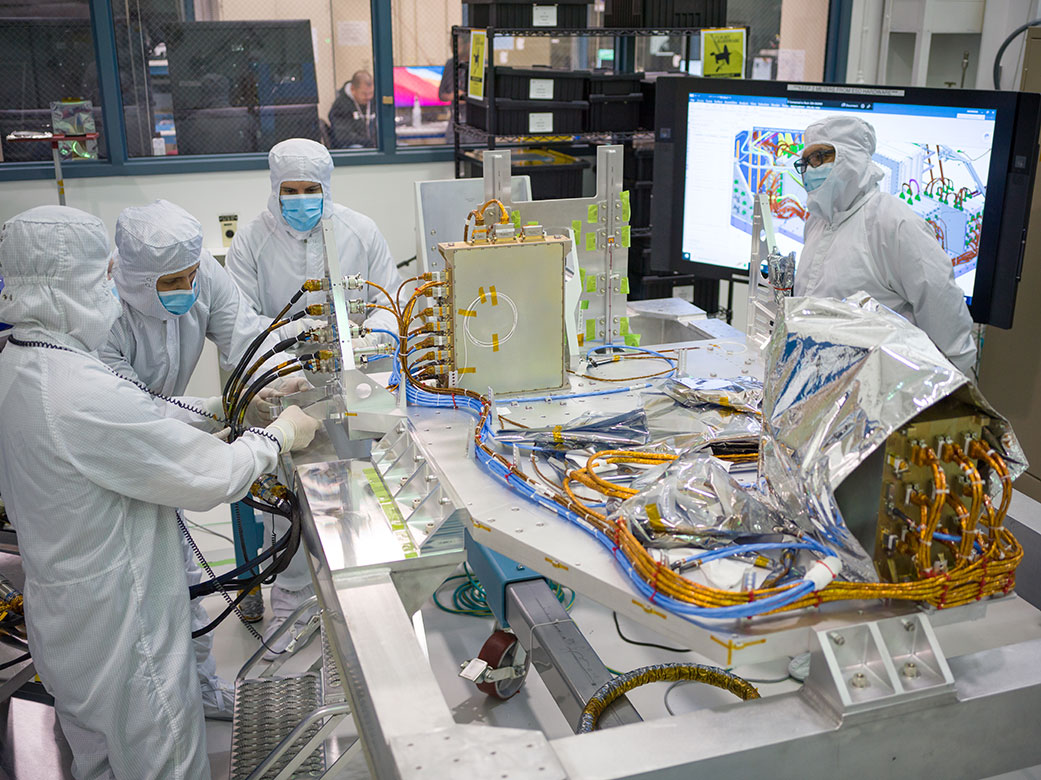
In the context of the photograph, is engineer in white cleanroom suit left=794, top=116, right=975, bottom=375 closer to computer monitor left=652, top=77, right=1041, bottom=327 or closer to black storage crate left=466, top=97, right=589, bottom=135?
computer monitor left=652, top=77, right=1041, bottom=327

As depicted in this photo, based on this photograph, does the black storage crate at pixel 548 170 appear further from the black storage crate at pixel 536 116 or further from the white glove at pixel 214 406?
the white glove at pixel 214 406

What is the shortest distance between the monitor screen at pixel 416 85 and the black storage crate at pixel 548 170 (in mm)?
490

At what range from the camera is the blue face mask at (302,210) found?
2.80 m

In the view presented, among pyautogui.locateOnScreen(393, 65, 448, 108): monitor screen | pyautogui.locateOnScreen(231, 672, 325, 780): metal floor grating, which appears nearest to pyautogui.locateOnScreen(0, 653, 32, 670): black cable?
pyautogui.locateOnScreen(231, 672, 325, 780): metal floor grating

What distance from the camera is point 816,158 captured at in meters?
2.30

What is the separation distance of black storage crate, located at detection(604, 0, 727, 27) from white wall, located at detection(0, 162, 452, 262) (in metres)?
1.02

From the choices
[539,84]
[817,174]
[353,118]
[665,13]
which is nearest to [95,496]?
[817,174]

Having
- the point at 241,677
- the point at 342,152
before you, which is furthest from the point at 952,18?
the point at 241,677

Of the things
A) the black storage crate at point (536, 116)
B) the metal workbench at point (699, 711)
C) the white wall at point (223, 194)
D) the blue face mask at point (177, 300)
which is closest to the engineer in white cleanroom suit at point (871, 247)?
the metal workbench at point (699, 711)

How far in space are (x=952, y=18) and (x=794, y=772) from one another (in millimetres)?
4230

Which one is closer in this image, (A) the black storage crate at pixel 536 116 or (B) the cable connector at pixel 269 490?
(B) the cable connector at pixel 269 490

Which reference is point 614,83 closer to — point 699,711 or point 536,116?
point 536,116

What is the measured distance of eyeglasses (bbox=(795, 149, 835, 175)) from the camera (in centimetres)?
229

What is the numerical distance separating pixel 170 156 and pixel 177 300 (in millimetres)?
2382
